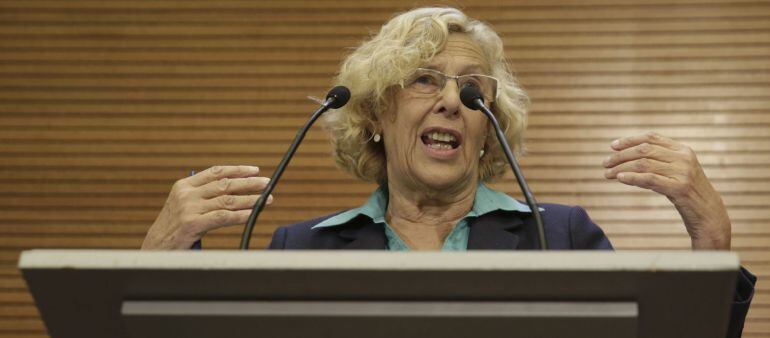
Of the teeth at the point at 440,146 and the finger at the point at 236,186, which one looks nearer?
the finger at the point at 236,186

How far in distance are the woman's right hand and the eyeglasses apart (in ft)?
2.19

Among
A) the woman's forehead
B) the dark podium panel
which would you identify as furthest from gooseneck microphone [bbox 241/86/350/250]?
the dark podium panel

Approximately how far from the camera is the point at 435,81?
2.34m

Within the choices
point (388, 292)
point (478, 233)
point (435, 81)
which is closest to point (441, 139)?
point (435, 81)

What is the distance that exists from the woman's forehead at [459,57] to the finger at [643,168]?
677mm

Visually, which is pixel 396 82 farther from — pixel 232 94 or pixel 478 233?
pixel 232 94

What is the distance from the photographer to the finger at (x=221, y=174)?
174 centimetres

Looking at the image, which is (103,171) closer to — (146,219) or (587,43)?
(146,219)

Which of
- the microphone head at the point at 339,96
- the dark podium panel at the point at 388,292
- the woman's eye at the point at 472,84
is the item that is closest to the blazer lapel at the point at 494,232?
the woman's eye at the point at 472,84

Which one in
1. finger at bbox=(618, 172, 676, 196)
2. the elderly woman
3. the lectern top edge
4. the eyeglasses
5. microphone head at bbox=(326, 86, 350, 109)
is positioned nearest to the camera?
the lectern top edge

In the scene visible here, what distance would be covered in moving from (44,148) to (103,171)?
0.27 metres

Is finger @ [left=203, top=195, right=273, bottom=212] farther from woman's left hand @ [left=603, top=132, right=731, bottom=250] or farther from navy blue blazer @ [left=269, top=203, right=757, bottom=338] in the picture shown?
woman's left hand @ [left=603, top=132, right=731, bottom=250]

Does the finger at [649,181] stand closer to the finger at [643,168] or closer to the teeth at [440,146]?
the finger at [643,168]

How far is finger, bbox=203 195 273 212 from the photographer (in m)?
1.74
